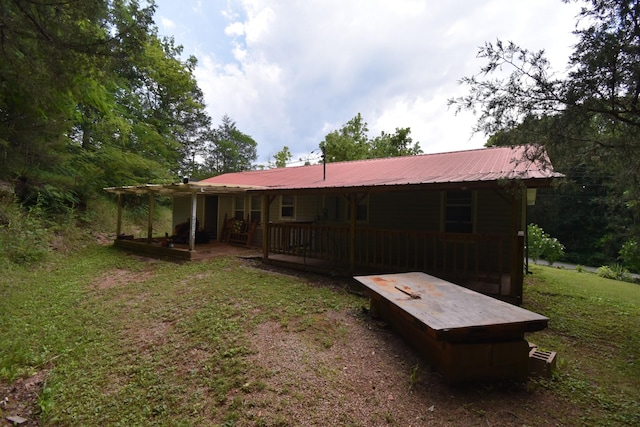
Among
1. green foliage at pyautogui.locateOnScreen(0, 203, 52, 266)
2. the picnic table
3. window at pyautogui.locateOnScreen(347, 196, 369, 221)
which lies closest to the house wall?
green foliage at pyautogui.locateOnScreen(0, 203, 52, 266)

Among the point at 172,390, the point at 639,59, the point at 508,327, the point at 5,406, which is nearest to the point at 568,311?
→ the point at 508,327

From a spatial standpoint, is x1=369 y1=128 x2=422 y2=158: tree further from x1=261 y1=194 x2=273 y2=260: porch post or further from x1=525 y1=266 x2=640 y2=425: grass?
x1=525 y1=266 x2=640 y2=425: grass

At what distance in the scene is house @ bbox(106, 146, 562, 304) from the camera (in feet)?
18.0

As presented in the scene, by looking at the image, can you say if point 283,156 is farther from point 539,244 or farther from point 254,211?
point 539,244

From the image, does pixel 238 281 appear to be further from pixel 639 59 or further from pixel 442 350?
pixel 639 59

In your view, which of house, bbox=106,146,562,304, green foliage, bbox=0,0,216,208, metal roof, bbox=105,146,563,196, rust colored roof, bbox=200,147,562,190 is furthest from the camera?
house, bbox=106,146,562,304

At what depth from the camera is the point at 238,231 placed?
12516mm

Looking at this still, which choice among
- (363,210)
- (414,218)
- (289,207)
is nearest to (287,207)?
(289,207)

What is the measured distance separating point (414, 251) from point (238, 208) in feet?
28.2

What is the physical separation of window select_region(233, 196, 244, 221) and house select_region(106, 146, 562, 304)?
121 cm

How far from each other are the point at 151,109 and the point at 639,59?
77.0ft

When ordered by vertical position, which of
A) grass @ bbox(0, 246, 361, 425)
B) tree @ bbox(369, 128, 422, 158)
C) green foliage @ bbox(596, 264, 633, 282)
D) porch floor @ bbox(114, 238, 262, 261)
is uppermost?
tree @ bbox(369, 128, 422, 158)

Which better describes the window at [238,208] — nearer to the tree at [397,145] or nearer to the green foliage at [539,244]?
the green foliage at [539,244]

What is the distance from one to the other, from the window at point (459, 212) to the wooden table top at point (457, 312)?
4179 mm
